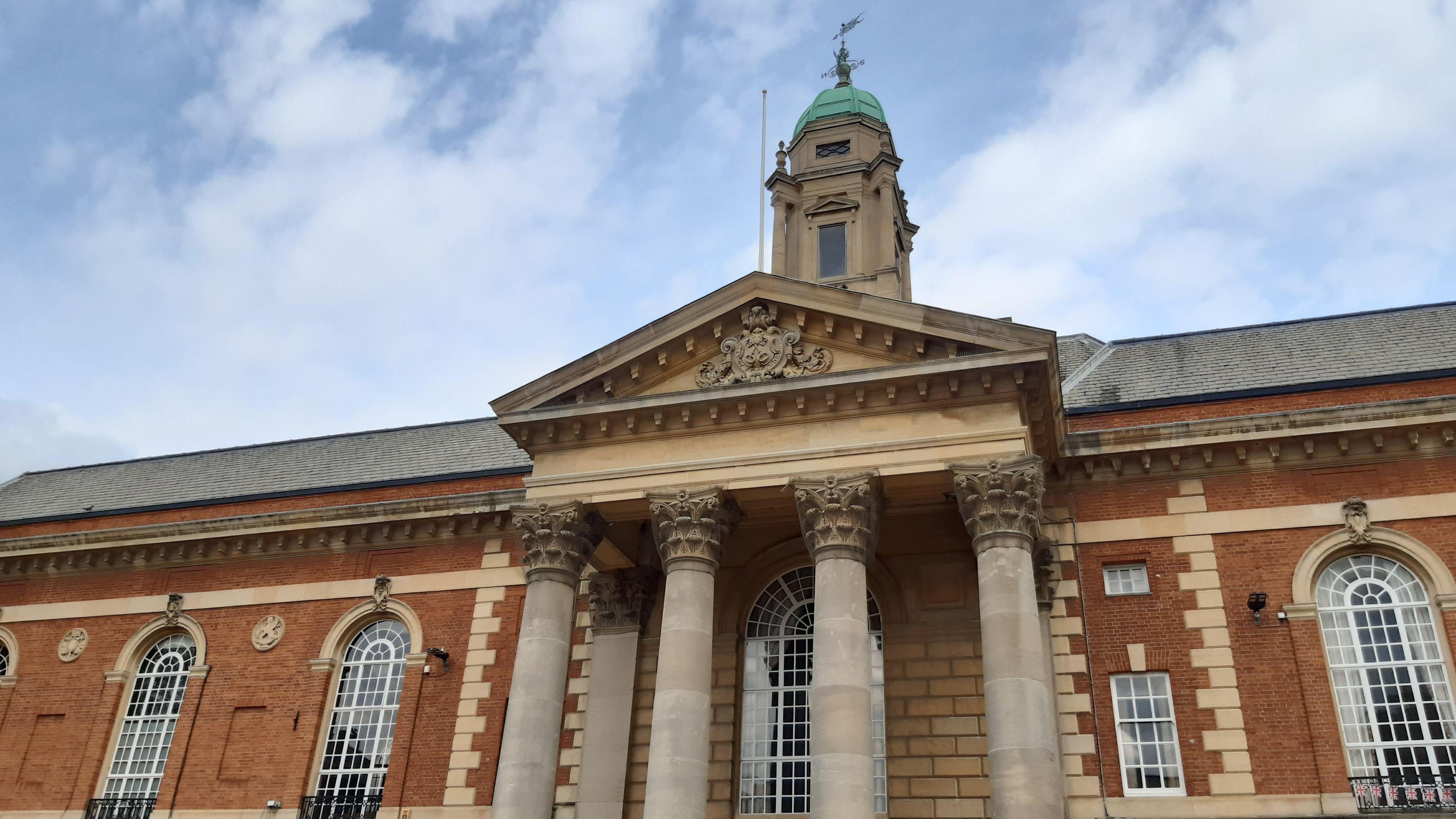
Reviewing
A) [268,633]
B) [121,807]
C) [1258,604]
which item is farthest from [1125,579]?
[121,807]

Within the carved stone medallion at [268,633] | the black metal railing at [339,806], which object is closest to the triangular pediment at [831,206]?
the carved stone medallion at [268,633]

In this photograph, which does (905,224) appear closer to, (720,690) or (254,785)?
(720,690)

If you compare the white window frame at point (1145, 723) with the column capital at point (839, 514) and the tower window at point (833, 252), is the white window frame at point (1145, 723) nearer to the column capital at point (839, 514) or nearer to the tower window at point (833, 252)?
the column capital at point (839, 514)

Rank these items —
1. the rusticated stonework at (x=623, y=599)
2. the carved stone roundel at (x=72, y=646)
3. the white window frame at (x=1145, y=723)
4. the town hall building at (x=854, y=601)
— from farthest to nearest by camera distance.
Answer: the carved stone roundel at (x=72, y=646), the rusticated stonework at (x=623, y=599), the white window frame at (x=1145, y=723), the town hall building at (x=854, y=601)

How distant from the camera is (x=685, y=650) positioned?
1933 cm

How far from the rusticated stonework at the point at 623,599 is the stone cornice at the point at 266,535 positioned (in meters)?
3.25

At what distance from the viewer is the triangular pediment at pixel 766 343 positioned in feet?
65.0

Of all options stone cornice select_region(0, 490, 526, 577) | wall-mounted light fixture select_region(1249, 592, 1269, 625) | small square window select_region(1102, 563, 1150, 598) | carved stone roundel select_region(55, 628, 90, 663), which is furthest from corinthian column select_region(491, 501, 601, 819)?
carved stone roundel select_region(55, 628, 90, 663)

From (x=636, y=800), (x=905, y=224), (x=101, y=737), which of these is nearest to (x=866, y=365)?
(x=636, y=800)

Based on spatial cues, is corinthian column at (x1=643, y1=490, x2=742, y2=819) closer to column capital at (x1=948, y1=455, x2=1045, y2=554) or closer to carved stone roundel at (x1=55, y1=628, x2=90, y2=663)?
column capital at (x1=948, y1=455, x2=1045, y2=554)

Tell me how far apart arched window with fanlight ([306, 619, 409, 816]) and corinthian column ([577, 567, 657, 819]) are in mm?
4927

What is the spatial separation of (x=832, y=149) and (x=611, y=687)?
15.1m

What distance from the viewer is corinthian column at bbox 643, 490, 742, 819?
18359 millimetres

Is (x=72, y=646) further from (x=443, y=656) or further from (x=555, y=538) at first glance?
(x=555, y=538)
